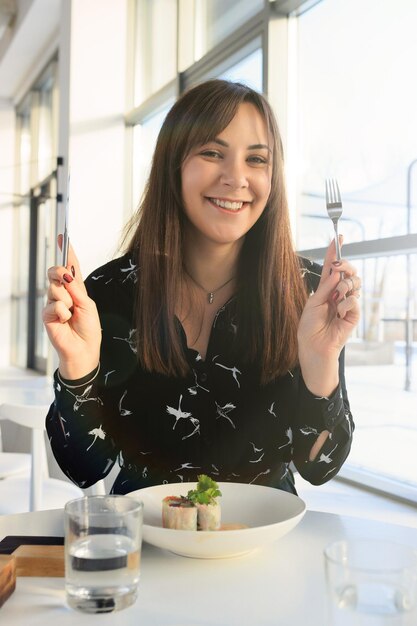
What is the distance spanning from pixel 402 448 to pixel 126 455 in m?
1.79

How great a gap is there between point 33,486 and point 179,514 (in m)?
1.44

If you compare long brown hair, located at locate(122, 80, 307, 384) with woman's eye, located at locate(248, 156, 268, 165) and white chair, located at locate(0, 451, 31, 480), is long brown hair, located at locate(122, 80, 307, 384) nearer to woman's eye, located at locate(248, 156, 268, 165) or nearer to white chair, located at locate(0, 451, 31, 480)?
woman's eye, located at locate(248, 156, 268, 165)

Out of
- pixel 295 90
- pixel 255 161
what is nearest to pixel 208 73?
pixel 295 90

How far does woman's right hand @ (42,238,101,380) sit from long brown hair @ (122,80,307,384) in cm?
28

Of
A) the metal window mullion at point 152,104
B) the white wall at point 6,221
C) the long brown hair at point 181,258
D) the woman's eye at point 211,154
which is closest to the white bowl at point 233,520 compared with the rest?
the long brown hair at point 181,258

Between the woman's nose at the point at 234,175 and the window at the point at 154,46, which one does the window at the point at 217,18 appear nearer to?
the window at the point at 154,46

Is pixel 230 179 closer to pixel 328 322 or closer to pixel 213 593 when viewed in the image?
pixel 328 322

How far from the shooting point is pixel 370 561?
1.73ft

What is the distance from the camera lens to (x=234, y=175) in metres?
1.31

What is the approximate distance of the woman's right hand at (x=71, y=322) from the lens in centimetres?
96

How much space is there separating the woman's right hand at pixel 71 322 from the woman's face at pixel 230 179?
366 millimetres

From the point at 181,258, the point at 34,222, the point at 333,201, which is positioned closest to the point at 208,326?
the point at 181,258

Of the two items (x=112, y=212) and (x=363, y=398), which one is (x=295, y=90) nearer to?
(x=363, y=398)

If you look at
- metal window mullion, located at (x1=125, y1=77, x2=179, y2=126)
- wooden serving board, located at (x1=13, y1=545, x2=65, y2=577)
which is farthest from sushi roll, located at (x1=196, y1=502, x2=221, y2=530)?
metal window mullion, located at (x1=125, y1=77, x2=179, y2=126)
